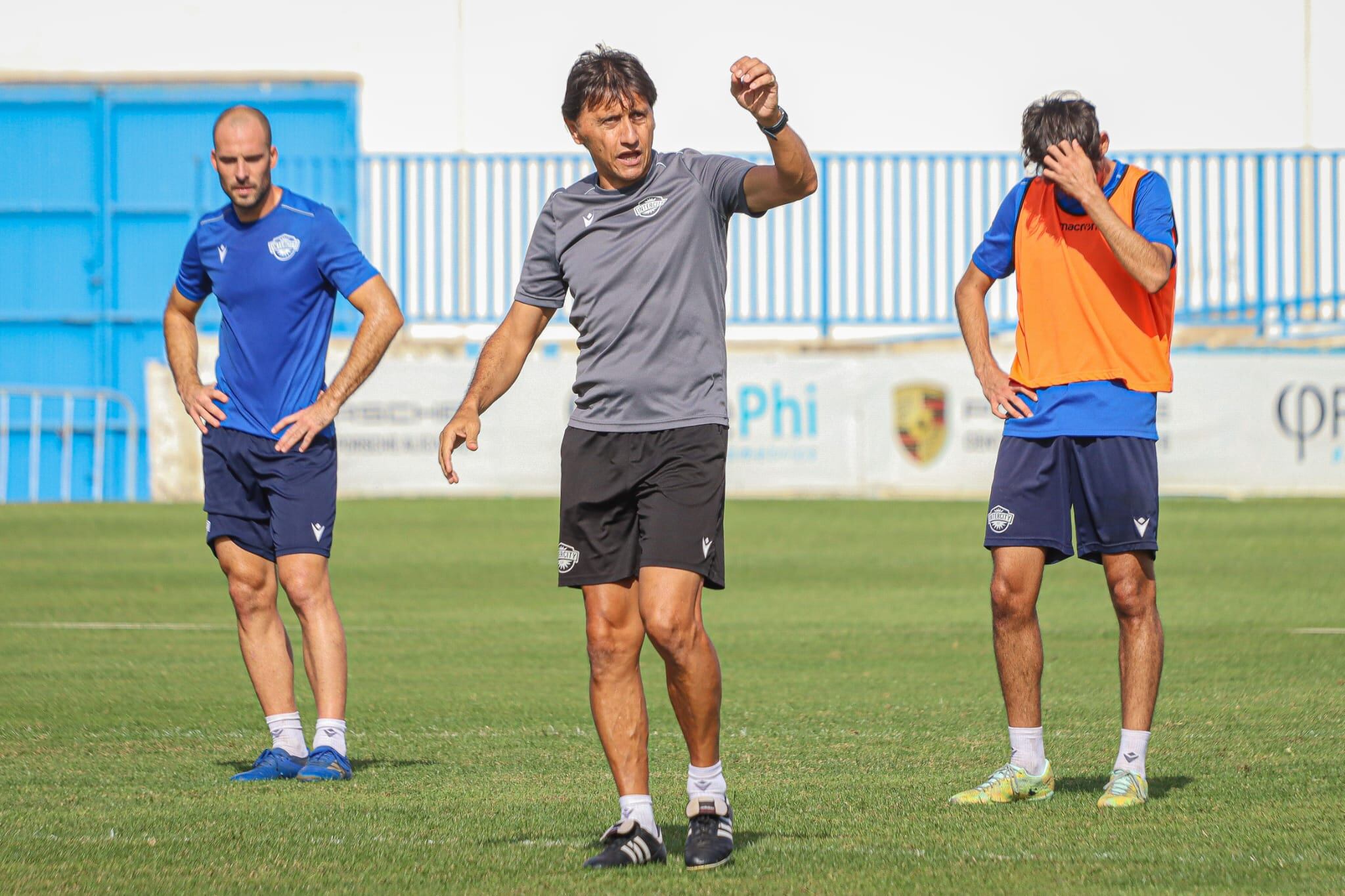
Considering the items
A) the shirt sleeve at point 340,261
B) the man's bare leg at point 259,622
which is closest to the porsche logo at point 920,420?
the shirt sleeve at point 340,261

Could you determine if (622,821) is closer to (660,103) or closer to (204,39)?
(660,103)

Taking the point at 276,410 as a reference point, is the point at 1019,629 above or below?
below

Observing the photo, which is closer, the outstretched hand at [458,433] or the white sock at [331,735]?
the outstretched hand at [458,433]

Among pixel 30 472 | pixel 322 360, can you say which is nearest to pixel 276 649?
pixel 322 360

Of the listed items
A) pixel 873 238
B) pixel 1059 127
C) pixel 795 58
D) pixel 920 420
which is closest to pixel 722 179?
pixel 1059 127

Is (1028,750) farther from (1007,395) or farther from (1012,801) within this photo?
(1007,395)

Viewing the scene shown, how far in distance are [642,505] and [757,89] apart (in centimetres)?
102

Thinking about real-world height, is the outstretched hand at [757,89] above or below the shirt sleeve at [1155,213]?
above

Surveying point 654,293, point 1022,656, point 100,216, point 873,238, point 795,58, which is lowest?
point 1022,656

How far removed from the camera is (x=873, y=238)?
2159cm

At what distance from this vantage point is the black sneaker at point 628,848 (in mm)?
4156

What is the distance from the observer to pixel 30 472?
2403 centimetres

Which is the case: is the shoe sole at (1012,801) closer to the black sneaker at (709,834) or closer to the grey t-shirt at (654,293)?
the black sneaker at (709,834)

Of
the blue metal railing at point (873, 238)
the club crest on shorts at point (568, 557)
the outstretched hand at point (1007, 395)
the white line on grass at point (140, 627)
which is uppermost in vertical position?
the blue metal railing at point (873, 238)
